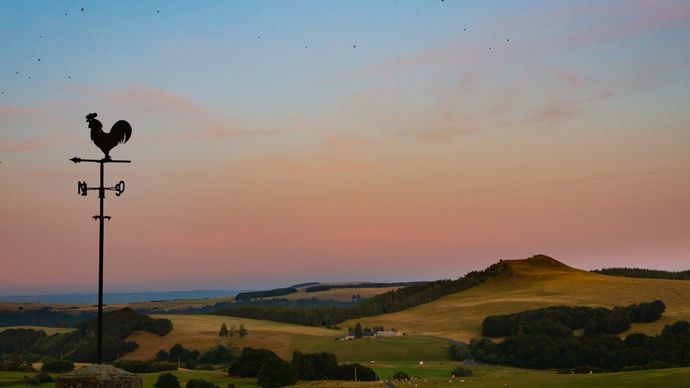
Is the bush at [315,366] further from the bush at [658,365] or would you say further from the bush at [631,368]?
the bush at [658,365]

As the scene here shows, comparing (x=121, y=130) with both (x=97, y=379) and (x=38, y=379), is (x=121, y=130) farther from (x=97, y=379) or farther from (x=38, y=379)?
(x=38, y=379)

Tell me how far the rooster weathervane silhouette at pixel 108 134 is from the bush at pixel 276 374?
11925 cm

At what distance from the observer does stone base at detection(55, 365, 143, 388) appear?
59.4 ft

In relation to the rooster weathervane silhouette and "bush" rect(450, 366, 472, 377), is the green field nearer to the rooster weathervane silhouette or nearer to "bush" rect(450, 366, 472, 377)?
"bush" rect(450, 366, 472, 377)

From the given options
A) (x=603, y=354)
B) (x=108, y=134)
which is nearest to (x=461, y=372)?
(x=603, y=354)

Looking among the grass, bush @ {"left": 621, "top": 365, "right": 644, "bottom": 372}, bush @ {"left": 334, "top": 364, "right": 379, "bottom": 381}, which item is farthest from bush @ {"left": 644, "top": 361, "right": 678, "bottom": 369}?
bush @ {"left": 334, "top": 364, "right": 379, "bottom": 381}

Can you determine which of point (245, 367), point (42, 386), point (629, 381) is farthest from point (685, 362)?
point (42, 386)

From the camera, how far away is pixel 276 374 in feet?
454

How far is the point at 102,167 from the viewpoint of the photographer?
810 inches

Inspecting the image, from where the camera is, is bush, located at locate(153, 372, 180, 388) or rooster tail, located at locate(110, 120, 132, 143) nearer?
rooster tail, located at locate(110, 120, 132, 143)

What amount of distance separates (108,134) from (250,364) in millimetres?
136901

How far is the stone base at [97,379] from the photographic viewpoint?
18109mm

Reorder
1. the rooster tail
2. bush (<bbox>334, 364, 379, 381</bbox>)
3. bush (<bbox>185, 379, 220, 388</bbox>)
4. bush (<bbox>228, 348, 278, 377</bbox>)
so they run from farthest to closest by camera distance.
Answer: bush (<bbox>334, 364, 379, 381</bbox>), bush (<bbox>228, 348, 278, 377</bbox>), bush (<bbox>185, 379, 220, 388</bbox>), the rooster tail

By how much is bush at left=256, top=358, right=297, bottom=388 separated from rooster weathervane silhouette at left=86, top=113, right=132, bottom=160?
391ft
